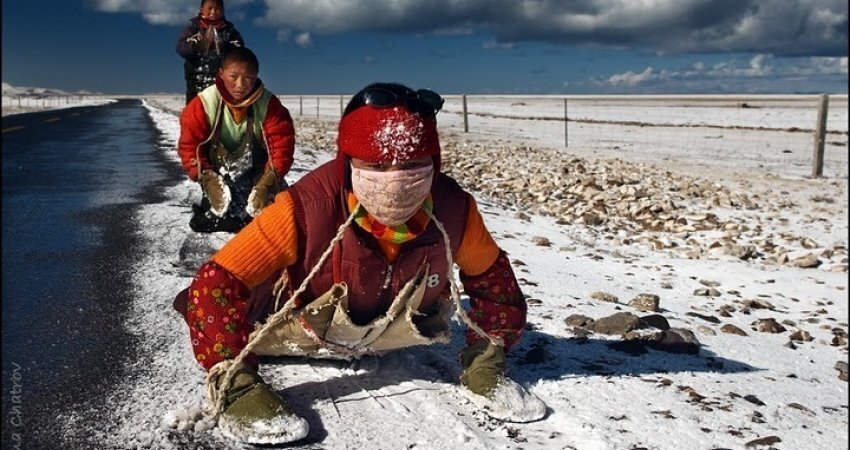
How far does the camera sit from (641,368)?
120 inches

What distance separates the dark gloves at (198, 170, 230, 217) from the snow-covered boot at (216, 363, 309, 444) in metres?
2.56

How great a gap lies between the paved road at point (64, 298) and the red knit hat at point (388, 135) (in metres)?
0.91

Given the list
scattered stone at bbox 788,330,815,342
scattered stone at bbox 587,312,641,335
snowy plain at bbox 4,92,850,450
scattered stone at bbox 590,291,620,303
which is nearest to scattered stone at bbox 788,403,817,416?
snowy plain at bbox 4,92,850,450

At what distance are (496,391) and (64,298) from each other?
2.09 m

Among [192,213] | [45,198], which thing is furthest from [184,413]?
[45,198]

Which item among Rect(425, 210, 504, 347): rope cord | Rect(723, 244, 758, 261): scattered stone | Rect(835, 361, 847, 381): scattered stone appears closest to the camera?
Rect(425, 210, 504, 347): rope cord

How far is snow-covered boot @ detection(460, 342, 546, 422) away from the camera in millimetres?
A: 2477

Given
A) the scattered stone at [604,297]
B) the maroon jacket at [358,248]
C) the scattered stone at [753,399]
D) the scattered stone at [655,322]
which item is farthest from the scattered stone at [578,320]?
the maroon jacket at [358,248]

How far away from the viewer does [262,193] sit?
461 centimetres

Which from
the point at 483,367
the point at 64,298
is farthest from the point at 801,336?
the point at 64,298

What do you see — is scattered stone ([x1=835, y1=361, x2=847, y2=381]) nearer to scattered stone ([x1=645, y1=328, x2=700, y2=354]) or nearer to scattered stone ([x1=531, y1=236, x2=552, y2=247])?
scattered stone ([x1=645, y1=328, x2=700, y2=354])

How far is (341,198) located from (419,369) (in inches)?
33.9

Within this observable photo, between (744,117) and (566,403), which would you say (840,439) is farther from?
(744,117)

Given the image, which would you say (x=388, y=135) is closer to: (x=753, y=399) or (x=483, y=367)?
(x=483, y=367)
